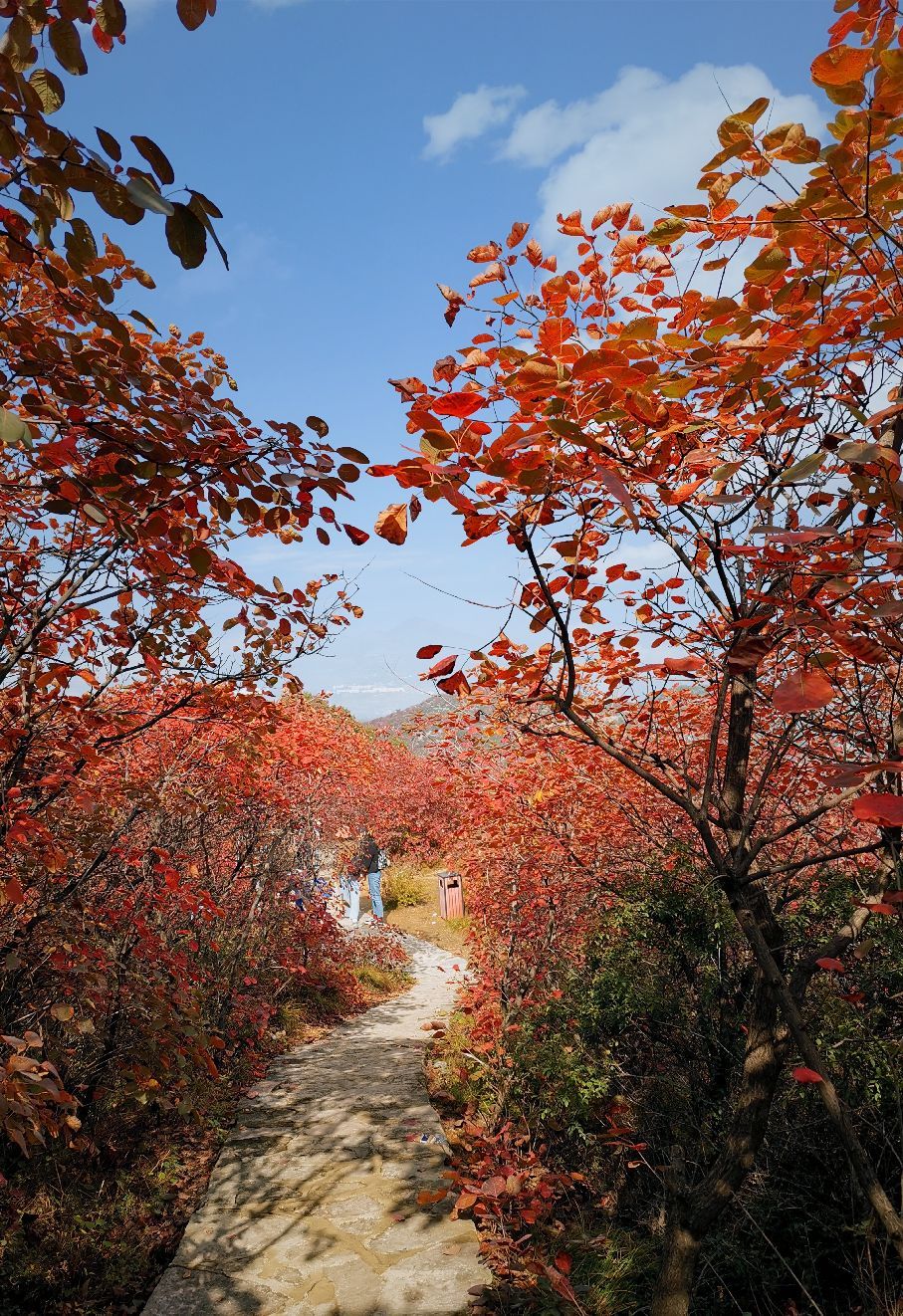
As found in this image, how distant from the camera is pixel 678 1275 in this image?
277 centimetres

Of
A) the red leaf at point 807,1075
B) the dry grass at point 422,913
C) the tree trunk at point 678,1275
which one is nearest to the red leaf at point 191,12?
the red leaf at point 807,1075

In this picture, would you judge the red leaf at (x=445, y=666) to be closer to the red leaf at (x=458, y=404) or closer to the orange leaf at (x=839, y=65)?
the red leaf at (x=458, y=404)

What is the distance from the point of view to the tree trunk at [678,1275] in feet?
9.01

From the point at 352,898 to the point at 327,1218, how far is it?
1409 cm

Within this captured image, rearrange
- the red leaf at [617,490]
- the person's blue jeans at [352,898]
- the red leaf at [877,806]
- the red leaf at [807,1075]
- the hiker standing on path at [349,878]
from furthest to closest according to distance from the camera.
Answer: the person's blue jeans at [352,898]
the hiker standing on path at [349,878]
the red leaf at [807,1075]
the red leaf at [617,490]
the red leaf at [877,806]

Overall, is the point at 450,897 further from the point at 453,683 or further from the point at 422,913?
the point at 453,683

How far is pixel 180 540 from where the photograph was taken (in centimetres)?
280

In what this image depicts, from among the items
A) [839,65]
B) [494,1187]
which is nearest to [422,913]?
[494,1187]

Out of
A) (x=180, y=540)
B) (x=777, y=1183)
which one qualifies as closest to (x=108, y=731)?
(x=180, y=540)

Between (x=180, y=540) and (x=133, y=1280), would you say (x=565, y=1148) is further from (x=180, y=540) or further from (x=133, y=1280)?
(x=180, y=540)

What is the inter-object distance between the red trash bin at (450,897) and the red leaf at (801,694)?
17339 millimetres

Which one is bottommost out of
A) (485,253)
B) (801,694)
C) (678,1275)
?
(678,1275)

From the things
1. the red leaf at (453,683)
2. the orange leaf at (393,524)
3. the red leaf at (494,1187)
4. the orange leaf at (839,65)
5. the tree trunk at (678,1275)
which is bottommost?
the red leaf at (494,1187)

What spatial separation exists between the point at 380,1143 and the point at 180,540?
5.18 metres
